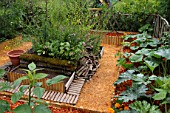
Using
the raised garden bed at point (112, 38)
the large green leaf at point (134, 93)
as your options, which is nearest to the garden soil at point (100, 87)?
the large green leaf at point (134, 93)

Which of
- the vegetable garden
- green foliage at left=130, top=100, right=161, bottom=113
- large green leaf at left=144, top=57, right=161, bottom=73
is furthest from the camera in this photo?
large green leaf at left=144, top=57, right=161, bottom=73

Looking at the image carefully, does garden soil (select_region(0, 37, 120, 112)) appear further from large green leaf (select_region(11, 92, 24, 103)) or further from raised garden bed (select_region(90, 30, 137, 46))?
large green leaf (select_region(11, 92, 24, 103))

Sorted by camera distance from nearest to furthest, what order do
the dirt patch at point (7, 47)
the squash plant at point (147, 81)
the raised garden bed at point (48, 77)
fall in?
the squash plant at point (147, 81) → the raised garden bed at point (48, 77) → the dirt patch at point (7, 47)

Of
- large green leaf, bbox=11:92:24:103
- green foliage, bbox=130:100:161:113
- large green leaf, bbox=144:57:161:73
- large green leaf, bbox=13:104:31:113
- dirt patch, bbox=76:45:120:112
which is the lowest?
dirt patch, bbox=76:45:120:112

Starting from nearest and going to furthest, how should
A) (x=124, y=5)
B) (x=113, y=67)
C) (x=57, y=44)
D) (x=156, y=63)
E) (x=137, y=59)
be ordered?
(x=156, y=63), (x=137, y=59), (x=57, y=44), (x=113, y=67), (x=124, y=5)

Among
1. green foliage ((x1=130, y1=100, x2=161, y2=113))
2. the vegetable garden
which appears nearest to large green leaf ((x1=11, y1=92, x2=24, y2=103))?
the vegetable garden

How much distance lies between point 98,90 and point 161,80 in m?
1.53

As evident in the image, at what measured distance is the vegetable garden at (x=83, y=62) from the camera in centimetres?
277

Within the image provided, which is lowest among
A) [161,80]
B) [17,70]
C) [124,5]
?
[17,70]

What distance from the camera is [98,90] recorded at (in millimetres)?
3889

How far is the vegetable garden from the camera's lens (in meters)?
2.77

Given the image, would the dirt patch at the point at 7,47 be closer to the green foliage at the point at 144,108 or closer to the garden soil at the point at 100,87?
the garden soil at the point at 100,87

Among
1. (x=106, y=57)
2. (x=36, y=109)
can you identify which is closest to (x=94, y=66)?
(x=106, y=57)

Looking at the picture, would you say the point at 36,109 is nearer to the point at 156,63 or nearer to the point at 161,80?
the point at 161,80
